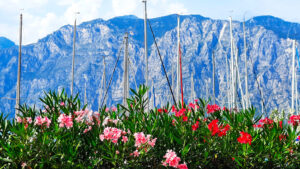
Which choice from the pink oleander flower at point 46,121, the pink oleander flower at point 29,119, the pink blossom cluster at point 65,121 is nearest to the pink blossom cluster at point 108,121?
the pink blossom cluster at point 65,121

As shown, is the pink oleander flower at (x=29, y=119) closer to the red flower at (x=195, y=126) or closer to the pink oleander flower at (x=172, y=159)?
the pink oleander flower at (x=172, y=159)

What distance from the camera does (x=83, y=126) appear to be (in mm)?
4090

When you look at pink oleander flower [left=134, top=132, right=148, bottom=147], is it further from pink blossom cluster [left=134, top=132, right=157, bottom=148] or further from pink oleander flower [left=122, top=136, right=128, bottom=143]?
pink oleander flower [left=122, top=136, right=128, bottom=143]

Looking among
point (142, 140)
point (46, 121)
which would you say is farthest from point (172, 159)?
point (46, 121)

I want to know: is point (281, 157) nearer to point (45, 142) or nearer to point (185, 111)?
point (185, 111)

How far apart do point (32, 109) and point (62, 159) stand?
1.27 metres

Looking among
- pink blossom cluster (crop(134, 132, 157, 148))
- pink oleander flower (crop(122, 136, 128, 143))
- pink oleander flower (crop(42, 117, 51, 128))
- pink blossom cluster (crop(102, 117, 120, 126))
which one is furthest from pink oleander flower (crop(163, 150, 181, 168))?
pink oleander flower (crop(42, 117, 51, 128))

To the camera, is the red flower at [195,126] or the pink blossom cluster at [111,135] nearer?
the pink blossom cluster at [111,135]

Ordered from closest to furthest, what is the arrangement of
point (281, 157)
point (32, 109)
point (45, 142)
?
1. point (45, 142)
2. point (281, 157)
3. point (32, 109)

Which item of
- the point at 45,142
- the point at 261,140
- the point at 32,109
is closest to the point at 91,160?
the point at 45,142

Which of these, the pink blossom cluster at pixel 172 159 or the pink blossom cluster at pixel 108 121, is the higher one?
the pink blossom cluster at pixel 108 121

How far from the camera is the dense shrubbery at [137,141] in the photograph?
357cm

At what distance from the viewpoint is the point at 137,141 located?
3623 millimetres

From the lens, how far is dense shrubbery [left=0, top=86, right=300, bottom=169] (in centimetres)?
357
